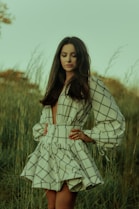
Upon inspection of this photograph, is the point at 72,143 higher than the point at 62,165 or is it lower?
higher

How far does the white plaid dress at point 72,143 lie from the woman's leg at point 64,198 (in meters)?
0.04

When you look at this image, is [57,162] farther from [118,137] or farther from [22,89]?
[22,89]

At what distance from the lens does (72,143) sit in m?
3.41

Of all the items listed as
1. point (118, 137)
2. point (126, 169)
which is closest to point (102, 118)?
point (118, 137)

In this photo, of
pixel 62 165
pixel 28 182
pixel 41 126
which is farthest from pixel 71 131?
pixel 28 182

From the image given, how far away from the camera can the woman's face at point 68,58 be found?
352 cm

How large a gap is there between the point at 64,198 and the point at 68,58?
927mm

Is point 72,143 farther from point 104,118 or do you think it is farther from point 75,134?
point 104,118

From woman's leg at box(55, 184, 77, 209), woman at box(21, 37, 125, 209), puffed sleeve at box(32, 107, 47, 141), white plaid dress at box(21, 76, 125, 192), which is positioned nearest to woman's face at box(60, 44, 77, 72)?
woman at box(21, 37, 125, 209)

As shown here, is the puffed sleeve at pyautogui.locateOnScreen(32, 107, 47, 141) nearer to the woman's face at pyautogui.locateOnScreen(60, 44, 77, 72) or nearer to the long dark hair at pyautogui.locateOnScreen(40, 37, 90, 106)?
the long dark hair at pyautogui.locateOnScreen(40, 37, 90, 106)

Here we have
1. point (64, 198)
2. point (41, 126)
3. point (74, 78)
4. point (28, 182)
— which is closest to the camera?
point (64, 198)

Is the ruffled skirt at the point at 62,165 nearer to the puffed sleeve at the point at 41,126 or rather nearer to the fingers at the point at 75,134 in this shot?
the fingers at the point at 75,134

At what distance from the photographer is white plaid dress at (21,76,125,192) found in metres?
3.34

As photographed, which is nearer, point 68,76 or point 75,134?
point 75,134
